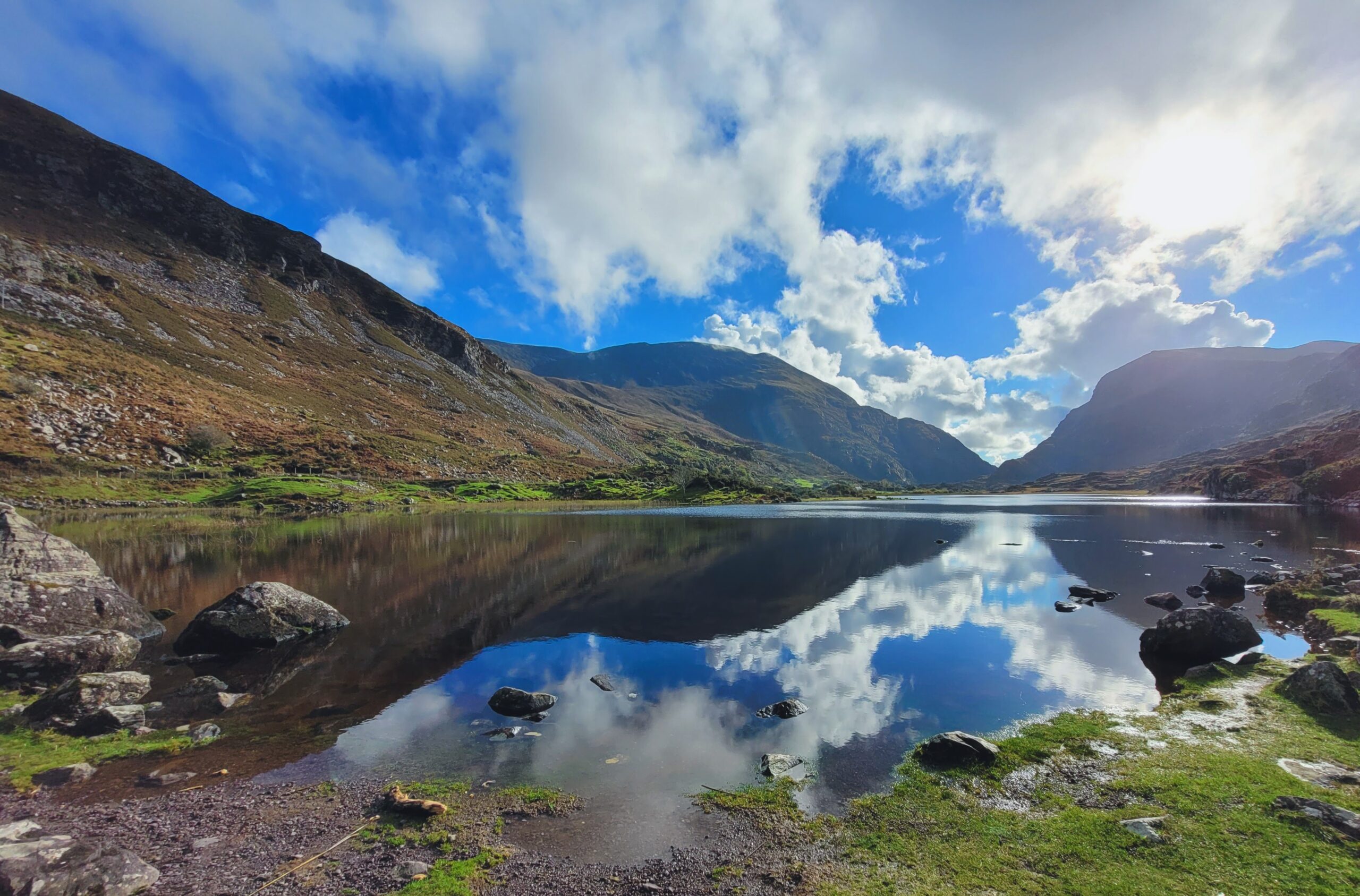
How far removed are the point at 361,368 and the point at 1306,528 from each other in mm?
232189

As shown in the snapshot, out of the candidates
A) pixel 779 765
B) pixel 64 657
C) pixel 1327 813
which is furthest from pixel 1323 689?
pixel 64 657

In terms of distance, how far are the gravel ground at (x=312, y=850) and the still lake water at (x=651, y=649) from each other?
0.77 metres

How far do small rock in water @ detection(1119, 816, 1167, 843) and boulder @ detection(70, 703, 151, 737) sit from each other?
78.7 feet

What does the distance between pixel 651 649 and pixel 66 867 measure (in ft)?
62.0

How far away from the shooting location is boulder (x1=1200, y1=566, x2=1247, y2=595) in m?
33.1

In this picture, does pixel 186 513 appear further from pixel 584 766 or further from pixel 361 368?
pixel 361 368

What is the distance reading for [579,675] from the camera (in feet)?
69.8

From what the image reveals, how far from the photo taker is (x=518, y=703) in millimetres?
17375

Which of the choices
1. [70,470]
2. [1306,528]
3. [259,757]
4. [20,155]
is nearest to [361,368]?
[20,155]

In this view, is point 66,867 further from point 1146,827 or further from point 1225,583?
point 1225,583

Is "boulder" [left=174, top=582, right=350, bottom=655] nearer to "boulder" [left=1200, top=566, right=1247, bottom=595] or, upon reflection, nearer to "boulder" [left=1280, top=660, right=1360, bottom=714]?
"boulder" [left=1280, top=660, right=1360, bottom=714]

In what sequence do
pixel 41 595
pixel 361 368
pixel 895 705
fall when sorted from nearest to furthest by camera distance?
pixel 895 705 < pixel 41 595 < pixel 361 368

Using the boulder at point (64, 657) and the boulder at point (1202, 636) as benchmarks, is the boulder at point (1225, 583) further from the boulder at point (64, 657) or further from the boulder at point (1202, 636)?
the boulder at point (64, 657)

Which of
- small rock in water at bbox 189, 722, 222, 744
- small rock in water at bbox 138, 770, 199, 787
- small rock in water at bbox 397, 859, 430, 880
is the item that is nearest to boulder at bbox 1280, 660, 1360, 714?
small rock in water at bbox 397, 859, 430, 880
